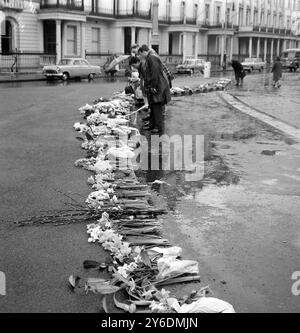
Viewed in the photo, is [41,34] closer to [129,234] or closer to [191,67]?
[191,67]

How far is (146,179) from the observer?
26.3 feet

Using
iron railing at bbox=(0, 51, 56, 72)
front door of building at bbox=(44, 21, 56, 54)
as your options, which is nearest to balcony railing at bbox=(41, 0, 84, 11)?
front door of building at bbox=(44, 21, 56, 54)

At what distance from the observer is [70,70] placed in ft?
128

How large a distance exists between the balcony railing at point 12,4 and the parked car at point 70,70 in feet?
21.7

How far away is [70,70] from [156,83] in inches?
1123

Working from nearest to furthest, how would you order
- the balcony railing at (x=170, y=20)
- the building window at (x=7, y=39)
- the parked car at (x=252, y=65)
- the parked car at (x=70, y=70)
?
the parked car at (x=70, y=70)
the building window at (x=7, y=39)
the parked car at (x=252, y=65)
the balcony railing at (x=170, y=20)

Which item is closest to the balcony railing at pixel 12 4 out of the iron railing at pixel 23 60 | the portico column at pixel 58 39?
the portico column at pixel 58 39

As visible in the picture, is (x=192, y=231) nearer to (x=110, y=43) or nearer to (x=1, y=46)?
(x=1, y=46)

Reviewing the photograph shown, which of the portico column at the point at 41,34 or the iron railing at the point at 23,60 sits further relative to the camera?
the portico column at the point at 41,34

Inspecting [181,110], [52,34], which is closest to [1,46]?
[52,34]

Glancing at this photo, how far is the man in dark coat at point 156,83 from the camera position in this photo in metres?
11.6

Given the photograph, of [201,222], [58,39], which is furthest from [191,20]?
[201,222]

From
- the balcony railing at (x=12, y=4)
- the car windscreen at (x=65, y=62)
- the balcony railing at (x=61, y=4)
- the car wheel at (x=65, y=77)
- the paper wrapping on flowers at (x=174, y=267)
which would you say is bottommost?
the paper wrapping on flowers at (x=174, y=267)

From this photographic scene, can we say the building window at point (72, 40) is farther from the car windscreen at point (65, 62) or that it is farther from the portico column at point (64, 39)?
the car windscreen at point (65, 62)
